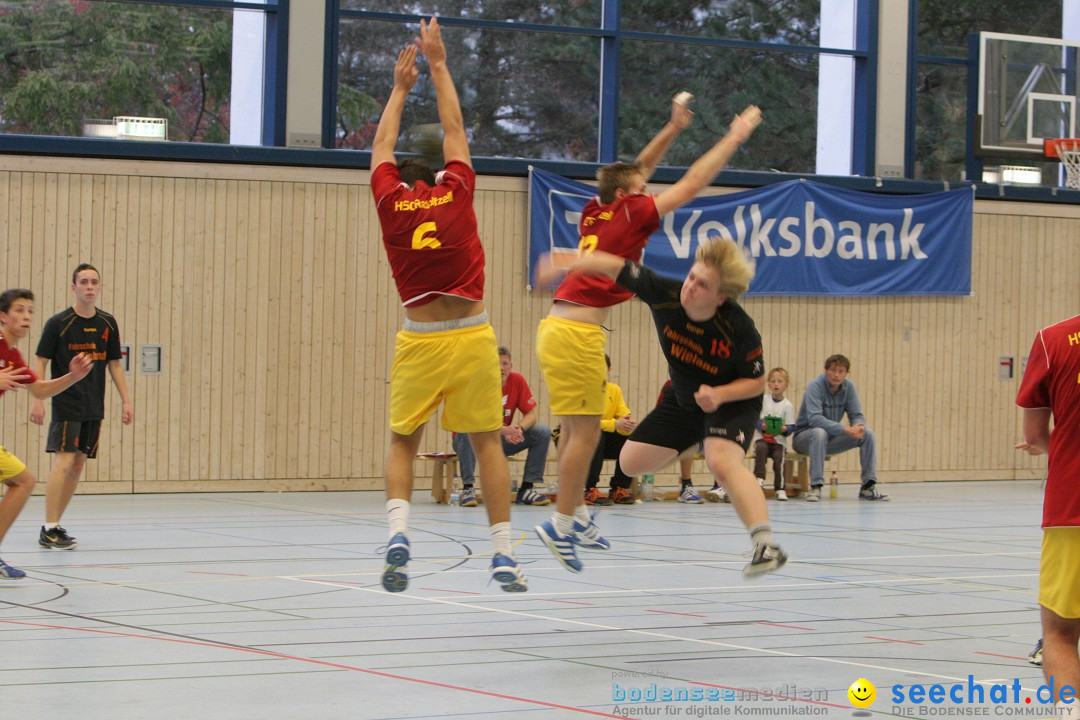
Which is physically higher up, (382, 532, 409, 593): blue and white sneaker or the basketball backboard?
the basketball backboard

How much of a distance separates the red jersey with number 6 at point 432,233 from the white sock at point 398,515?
939 mm

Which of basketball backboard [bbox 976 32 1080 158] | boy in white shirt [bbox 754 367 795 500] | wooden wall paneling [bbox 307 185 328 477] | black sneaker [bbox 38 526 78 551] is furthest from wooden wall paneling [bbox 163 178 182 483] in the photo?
basketball backboard [bbox 976 32 1080 158]

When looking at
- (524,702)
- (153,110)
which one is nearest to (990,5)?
(153,110)

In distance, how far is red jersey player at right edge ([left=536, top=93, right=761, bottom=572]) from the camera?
7496mm

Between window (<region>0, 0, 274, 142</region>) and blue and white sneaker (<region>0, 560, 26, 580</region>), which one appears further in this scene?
window (<region>0, 0, 274, 142</region>)

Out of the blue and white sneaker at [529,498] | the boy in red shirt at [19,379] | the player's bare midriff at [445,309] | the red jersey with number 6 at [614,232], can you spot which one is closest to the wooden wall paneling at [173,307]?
the blue and white sneaker at [529,498]

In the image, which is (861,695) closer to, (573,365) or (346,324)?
(573,365)

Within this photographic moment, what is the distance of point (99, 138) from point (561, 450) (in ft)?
27.5

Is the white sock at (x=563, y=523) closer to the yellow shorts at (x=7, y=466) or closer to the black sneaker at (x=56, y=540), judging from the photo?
the yellow shorts at (x=7, y=466)

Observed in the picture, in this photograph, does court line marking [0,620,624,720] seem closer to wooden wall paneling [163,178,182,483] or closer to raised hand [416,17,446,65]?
raised hand [416,17,446,65]

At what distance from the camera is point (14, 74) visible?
14594mm

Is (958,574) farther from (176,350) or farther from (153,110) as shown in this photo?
(153,110)

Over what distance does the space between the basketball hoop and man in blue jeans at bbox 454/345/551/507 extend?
861cm

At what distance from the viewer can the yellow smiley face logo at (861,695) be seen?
524 cm
